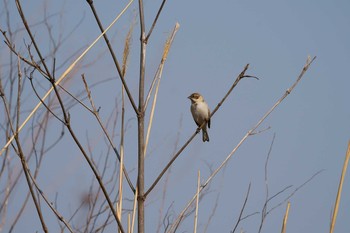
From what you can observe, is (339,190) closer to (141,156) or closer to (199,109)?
(141,156)

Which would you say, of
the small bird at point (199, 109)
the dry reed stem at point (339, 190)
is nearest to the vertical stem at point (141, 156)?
the dry reed stem at point (339, 190)

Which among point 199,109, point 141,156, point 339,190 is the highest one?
point 199,109

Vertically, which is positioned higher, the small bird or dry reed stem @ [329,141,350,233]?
the small bird

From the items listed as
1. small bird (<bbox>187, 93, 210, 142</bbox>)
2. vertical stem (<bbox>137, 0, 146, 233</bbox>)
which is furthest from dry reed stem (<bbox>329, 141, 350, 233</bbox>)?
small bird (<bbox>187, 93, 210, 142</bbox>)

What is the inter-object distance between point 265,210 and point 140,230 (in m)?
1.00

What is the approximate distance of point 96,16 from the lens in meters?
1.58

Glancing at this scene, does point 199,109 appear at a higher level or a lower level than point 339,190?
higher

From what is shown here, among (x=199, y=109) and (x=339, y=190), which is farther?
(x=199, y=109)

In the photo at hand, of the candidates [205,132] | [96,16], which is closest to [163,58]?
[96,16]

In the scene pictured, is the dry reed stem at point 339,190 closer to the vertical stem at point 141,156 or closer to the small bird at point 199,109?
the vertical stem at point 141,156

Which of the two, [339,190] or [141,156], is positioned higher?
[141,156]

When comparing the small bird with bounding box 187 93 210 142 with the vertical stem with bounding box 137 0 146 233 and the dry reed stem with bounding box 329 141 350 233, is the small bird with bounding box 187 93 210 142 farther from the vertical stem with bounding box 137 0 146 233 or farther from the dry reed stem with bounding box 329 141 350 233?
the dry reed stem with bounding box 329 141 350 233

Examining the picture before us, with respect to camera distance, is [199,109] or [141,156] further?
[199,109]

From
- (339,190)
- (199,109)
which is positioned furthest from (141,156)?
(199,109)
